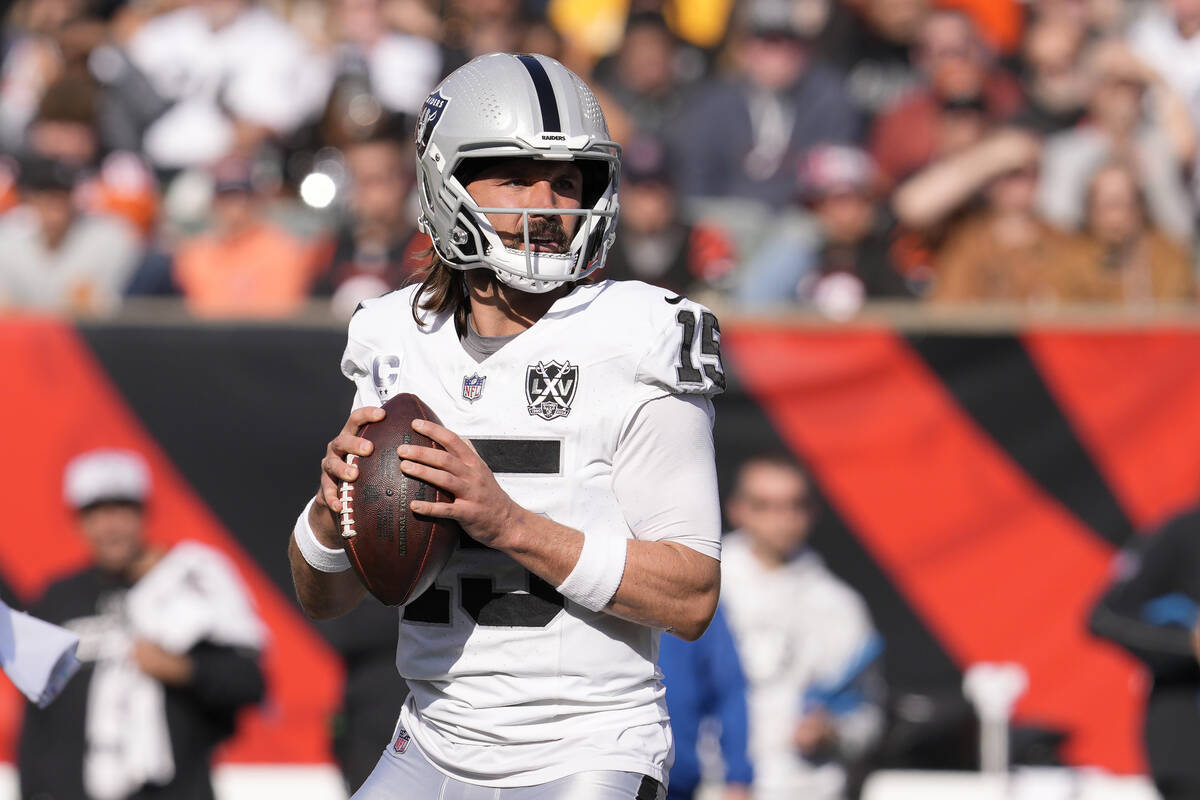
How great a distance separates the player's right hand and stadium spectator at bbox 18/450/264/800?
3108 millimetres

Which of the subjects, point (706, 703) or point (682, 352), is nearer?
point (682, 352)

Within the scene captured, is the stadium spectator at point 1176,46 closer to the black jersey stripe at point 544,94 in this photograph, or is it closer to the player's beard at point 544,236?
the black jersey stripe at point 544,94

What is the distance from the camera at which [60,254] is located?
8.80m

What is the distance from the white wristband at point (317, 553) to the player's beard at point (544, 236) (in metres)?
0.60

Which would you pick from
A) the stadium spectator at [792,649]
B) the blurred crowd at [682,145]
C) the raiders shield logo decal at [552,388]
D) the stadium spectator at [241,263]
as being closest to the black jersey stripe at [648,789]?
the raiders shield logo decal at [552,388]

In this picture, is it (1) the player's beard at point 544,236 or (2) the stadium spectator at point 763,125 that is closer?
(1) the player's beard at point 544,236

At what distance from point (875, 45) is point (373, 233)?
3.52 m

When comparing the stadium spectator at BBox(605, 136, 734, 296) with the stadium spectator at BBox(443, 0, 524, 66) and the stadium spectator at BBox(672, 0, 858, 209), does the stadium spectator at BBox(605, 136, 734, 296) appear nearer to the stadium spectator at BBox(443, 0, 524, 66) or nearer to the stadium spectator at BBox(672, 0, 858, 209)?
the stadium spectator at BBox(672, 0, 858, 209)

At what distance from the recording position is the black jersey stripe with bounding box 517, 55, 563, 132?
3.43 meters

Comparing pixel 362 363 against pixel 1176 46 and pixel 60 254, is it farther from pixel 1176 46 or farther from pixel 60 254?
pixel 1176 46

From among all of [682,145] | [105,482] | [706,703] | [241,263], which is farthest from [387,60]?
[706,703]

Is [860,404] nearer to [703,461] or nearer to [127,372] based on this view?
[127,372]

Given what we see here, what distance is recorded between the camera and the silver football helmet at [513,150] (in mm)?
3414

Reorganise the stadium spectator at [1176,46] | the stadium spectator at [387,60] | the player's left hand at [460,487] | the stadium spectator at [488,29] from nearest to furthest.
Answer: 1. the player's left hand at [460,487]
2. the stadium spectator at [1176,46]
3. the stadium spectator at [488,29]
4. the stadium spectator at [387,60]
